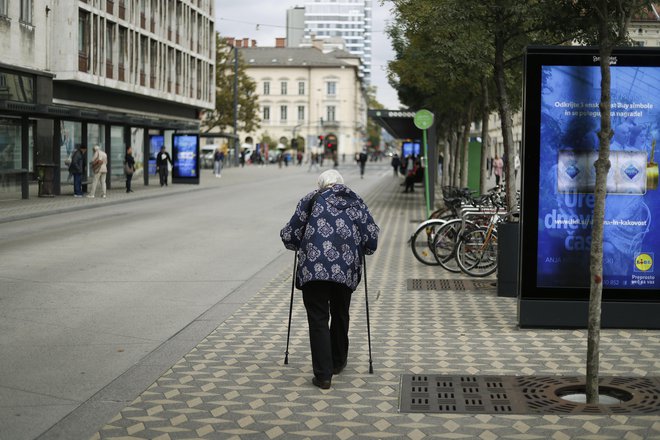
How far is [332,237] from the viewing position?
718 cm

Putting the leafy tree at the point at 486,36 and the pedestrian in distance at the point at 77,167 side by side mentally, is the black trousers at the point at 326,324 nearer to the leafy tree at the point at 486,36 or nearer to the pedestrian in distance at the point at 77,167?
the leafy tree at the point at 486,36

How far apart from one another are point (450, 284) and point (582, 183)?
13.6 ft

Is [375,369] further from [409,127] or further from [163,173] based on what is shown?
[163,173]

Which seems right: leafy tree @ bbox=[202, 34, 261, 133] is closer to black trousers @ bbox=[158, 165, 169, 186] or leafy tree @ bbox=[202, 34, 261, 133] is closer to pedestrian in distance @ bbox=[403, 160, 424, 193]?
black trousers @ bbox=[158, 165, 169, 186]

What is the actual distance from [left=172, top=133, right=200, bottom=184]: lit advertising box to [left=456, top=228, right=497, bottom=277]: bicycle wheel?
108 feet

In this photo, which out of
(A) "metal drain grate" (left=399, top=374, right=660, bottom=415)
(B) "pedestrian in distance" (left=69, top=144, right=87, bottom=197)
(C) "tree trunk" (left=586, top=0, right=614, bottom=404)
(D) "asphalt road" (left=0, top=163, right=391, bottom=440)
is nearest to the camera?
(A) "metal drain grate" (left=399, top=374, right=660, bottom=415)

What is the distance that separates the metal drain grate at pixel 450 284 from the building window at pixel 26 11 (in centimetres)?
2603

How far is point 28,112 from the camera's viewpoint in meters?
29.2

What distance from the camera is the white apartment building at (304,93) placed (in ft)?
469

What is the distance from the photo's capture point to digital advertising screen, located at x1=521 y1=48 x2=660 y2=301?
8.87 metres

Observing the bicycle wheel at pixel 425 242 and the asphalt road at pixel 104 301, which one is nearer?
the asphalt road at pixel 104 301

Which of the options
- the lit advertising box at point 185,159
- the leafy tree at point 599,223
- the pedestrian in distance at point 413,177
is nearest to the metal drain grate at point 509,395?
the leafy tree at point 599,223

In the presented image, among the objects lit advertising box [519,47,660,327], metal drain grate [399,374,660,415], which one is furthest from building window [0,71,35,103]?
metal drain grate [399,374,660,415]

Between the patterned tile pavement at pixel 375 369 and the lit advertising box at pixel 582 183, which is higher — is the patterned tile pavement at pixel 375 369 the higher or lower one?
the lower one
